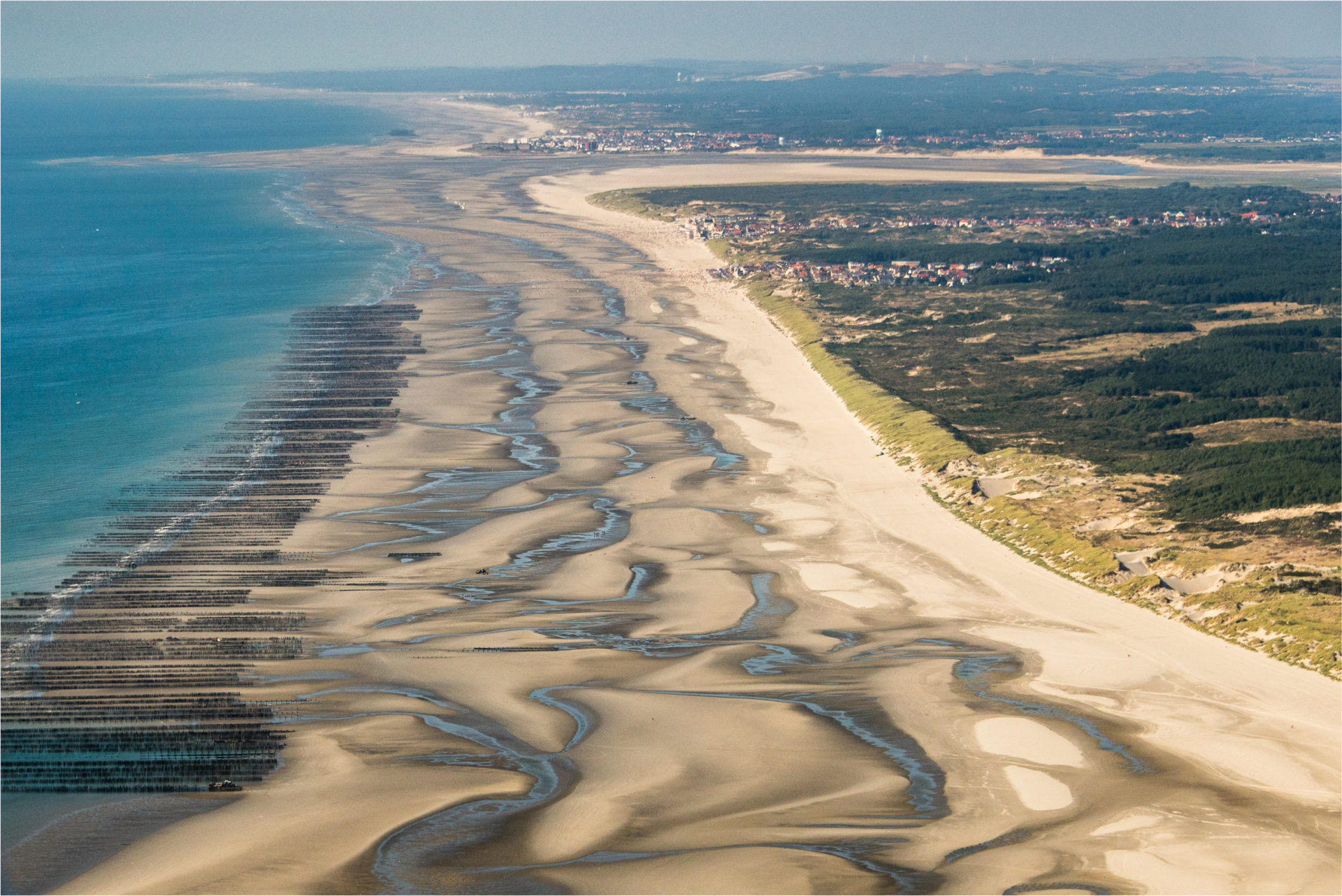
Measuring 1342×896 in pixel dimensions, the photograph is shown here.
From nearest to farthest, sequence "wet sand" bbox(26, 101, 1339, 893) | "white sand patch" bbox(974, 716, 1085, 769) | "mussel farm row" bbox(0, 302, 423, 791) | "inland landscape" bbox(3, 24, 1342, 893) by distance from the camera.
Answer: "wet sand" bbox(26, 101, 1339, 893), "inland landscape" bbox(3, 24, 1342, 893), "mussel farm row" bbox(0, 302, 423, 791), "white sand patch" bbox(974, 716, 1085, 769)

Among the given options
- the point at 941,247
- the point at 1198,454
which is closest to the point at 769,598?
the point at 1198,454

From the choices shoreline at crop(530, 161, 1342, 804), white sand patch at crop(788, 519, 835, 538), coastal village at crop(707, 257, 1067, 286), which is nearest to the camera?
shoreline at crop(530, 161, 1342, 804)

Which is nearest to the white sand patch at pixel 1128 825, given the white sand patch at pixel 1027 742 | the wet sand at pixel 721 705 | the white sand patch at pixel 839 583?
the wet sand at pixel 721 705

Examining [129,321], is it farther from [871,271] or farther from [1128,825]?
[1128,825]

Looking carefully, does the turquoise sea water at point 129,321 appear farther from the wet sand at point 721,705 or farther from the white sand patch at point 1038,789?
the white sand patch at point 1038,789

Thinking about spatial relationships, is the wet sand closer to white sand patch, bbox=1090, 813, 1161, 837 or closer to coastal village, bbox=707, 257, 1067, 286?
white sand patch, bbox=1090, 813, 1161, 837

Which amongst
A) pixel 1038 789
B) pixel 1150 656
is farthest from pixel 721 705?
pixel 1150 656

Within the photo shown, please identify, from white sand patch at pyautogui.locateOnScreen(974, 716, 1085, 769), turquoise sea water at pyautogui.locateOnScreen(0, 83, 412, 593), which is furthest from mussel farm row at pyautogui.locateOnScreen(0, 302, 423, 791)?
white sand patch at pyautogui.locateOnScreen(974, 716, 1085, 769)
